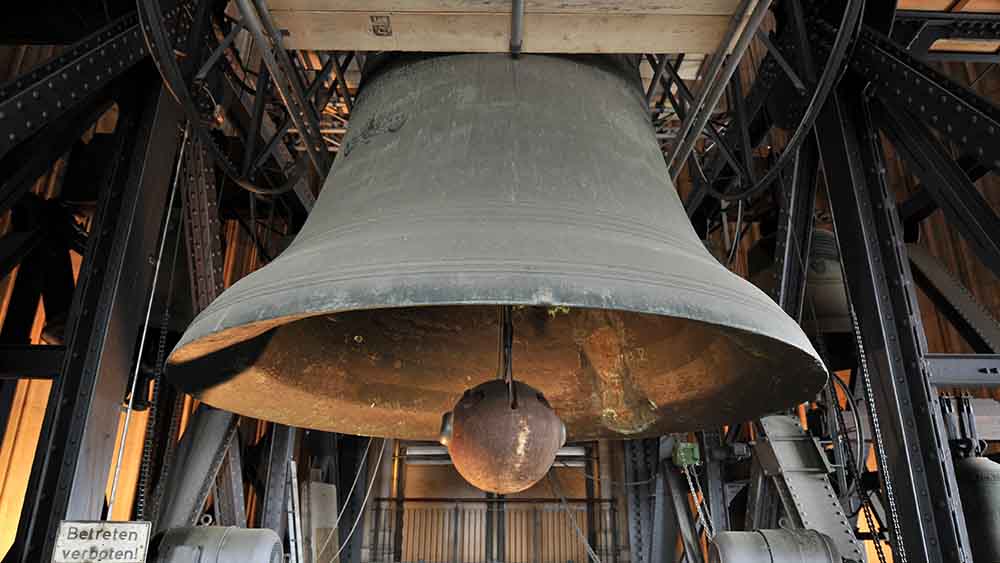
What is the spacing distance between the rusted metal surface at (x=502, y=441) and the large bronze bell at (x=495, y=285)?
0.35 m

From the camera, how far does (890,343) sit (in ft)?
8.32

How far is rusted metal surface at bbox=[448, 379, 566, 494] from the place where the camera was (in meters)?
1.75

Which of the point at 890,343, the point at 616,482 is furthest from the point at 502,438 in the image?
the point at 616,482

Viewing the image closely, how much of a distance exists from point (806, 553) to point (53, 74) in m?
3.21

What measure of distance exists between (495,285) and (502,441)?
64 cm

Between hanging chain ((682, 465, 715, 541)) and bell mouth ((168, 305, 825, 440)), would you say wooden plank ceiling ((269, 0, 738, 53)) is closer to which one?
bell mouth ((168, 305, 825, 440))

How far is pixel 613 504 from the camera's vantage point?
10.7 meters

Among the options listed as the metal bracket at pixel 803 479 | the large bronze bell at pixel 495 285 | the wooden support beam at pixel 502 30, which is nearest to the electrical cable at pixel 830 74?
the wooden support beam at pixel 502 30

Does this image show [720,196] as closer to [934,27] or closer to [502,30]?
[934,27]

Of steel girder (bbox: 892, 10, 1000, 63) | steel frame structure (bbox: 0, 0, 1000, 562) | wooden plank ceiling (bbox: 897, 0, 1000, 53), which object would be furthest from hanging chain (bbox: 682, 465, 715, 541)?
wooden plank ceiling (bbox: 897, 0, 1000, 53)

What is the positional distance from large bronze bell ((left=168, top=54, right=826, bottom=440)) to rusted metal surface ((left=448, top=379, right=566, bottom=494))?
35 centimetres

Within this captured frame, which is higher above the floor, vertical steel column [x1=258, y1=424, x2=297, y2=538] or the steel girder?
the steel girder

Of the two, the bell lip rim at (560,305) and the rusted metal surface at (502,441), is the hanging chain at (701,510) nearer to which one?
the rusted metal surface at (502,441)

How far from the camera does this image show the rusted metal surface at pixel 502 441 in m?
1.75
